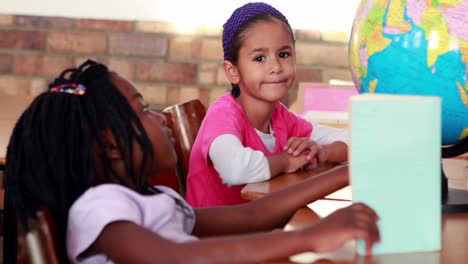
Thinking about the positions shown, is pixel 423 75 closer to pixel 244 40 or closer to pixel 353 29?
pixel 353 29

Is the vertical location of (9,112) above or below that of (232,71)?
below

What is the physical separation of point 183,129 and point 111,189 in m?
1.05

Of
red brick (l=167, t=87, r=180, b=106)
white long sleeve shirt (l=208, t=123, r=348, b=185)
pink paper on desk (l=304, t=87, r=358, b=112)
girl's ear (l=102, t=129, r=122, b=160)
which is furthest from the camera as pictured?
red brick (l=167, t=87, r=180, b=106)

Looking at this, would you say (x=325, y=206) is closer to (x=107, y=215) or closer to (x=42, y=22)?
(x=107, y=215)

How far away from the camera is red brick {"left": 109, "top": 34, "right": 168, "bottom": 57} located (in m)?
3.64

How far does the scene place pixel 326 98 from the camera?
11.4 ft

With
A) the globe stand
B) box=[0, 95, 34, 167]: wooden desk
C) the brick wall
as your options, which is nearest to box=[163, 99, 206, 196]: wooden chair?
box=[0, 95, 34, 167]: wooden desk

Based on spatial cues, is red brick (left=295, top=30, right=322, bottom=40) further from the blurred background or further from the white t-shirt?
the white t-shirt

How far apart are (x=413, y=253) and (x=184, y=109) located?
122 cm

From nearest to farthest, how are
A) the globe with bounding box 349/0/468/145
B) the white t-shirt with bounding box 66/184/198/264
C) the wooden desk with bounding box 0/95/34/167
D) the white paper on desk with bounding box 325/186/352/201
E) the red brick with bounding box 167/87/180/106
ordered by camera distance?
the white t-shirt with bounding box 66/184/198/264 → the globe with bounding box 349/0/468/145 → the white paper on desk with bounding box 325/186/352/201 → the wooden desk with bounding box 0/95/34/167 → the red brick with bounding box 167/87/180/106

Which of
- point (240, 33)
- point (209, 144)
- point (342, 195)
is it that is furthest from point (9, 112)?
point (342, 195)

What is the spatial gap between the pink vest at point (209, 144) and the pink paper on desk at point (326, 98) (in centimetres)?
146

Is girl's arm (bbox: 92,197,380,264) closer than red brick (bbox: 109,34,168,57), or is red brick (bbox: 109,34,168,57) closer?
girl's arm (bbox: 92,197,380,264)

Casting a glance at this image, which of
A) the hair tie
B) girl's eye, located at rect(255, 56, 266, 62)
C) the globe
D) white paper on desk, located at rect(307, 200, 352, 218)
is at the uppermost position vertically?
the globe
